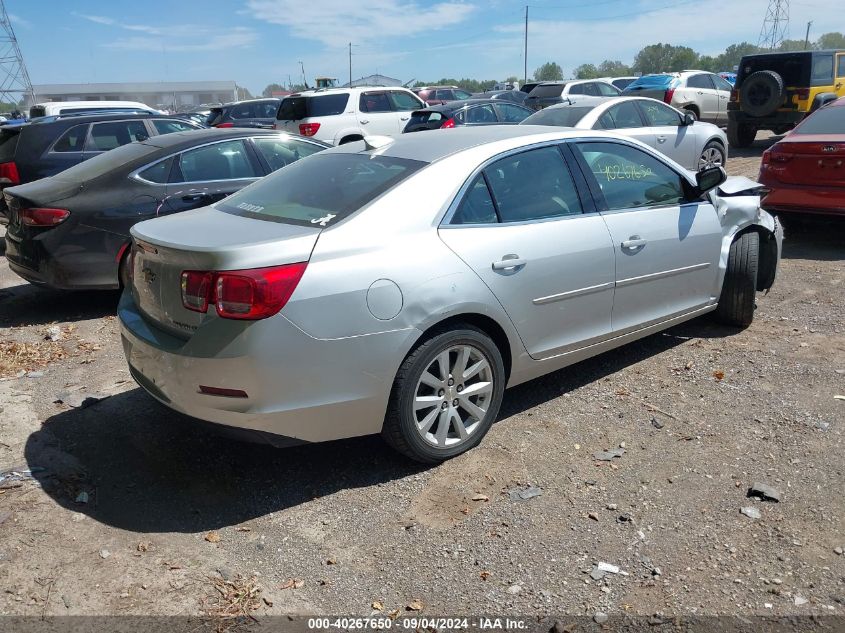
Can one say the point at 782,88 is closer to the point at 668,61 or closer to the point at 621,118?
the point at 621,118

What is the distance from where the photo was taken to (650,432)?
4055 millimetres

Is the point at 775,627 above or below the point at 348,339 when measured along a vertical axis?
below

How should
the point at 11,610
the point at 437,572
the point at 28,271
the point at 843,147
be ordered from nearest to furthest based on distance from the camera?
1. the point at 11,610
2. the point at 437,572
3. the point at 28,271
4. the point at 843,147

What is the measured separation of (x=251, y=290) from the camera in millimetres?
3119

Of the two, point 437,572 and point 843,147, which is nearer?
point 437,572

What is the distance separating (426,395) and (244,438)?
91cm

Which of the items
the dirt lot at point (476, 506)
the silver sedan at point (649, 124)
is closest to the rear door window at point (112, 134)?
the dirt lot at point (476, 506)

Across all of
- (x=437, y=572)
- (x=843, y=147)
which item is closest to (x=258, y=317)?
(x=437, y=572)

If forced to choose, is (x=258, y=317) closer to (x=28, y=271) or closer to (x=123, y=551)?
(x=123, y=551)

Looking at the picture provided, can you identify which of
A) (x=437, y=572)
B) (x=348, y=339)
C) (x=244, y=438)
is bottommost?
(x=437, y=572)

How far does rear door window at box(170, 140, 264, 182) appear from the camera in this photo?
6.68m

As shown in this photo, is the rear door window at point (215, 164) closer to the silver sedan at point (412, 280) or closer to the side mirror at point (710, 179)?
the silver sedan at point (412, 280)

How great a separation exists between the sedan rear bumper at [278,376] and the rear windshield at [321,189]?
0.66 metres

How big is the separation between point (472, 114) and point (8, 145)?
29.4 feet
